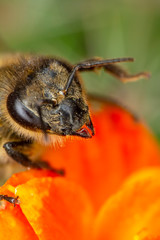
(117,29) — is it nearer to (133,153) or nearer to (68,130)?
(133,153)

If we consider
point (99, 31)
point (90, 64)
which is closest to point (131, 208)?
point (90, 64)

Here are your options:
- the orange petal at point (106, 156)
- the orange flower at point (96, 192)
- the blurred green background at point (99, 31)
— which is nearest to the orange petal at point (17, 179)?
the orange flower at point (96, 192)

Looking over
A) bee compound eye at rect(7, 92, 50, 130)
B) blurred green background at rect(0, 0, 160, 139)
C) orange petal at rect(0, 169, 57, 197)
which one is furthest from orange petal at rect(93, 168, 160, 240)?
blurred green background at rect(0, 0, 160, 139)

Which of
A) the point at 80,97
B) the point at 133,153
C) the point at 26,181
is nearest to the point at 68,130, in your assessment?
the point at 80,97

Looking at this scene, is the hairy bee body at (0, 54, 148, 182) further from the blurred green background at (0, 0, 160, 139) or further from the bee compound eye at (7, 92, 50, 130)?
the blurred green background at (0, 0, 160, 139)

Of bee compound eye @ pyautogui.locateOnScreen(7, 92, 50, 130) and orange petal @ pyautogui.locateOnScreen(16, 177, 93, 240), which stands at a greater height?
bee compound eye @ pyautogui.locateOnScreen(7, 92, 50, 130)

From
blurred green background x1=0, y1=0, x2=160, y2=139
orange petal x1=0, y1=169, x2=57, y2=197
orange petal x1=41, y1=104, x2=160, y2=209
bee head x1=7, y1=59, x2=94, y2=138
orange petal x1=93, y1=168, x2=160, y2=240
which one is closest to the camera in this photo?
bee head x1=7, y1=59, x2=94, y2=138

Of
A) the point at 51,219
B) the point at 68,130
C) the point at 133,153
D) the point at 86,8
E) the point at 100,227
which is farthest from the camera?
the point at 86,8
